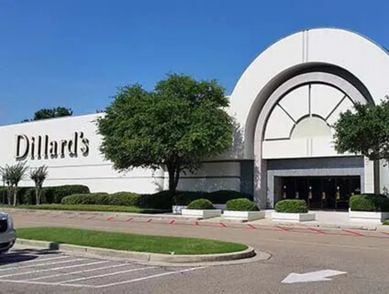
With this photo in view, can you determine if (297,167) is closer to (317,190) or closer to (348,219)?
(317,190)

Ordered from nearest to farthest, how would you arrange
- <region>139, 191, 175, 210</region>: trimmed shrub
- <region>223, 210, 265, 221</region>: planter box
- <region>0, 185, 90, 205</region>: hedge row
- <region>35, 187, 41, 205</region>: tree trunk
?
1. <region>223, 210, 265, 221</region>: planter box
2. <region>139, 191, 175, 210</region>: trimmed shrub
3. <region>35, 187, 41, 205</region>: tree trunk
4. <region>0, 185, 90, 205</region>: hedge row

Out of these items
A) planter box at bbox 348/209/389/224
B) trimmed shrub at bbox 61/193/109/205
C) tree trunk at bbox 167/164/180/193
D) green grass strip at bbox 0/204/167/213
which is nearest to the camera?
planter box at bbox 348/209/389/224

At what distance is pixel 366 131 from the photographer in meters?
25.6

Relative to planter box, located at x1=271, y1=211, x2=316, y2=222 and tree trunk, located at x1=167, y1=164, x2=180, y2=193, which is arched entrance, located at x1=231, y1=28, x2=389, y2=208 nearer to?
tree trunk, located at x1=167, y1=164, x2=180, y2=193

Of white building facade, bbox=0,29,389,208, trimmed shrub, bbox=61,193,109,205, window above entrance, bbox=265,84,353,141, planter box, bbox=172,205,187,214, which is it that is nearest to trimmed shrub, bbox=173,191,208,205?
planter box, bbox=172,205,187,214

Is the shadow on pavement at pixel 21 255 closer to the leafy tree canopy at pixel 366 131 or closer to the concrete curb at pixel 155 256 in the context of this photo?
the concrete curb at pixel 155 256

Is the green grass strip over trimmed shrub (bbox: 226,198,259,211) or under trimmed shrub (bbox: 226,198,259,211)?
under

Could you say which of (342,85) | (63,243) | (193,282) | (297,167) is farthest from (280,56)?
(193,282)

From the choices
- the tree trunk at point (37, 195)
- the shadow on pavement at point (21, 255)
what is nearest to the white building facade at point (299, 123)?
the tree trunk at point (37, 195)

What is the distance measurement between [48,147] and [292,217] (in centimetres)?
2957

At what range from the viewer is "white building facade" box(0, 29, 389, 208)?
33.4m

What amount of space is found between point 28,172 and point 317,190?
28.3 meters

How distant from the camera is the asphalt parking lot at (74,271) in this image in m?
9.55

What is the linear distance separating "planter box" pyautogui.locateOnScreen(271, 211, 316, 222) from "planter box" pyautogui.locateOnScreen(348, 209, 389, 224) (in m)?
2.18
